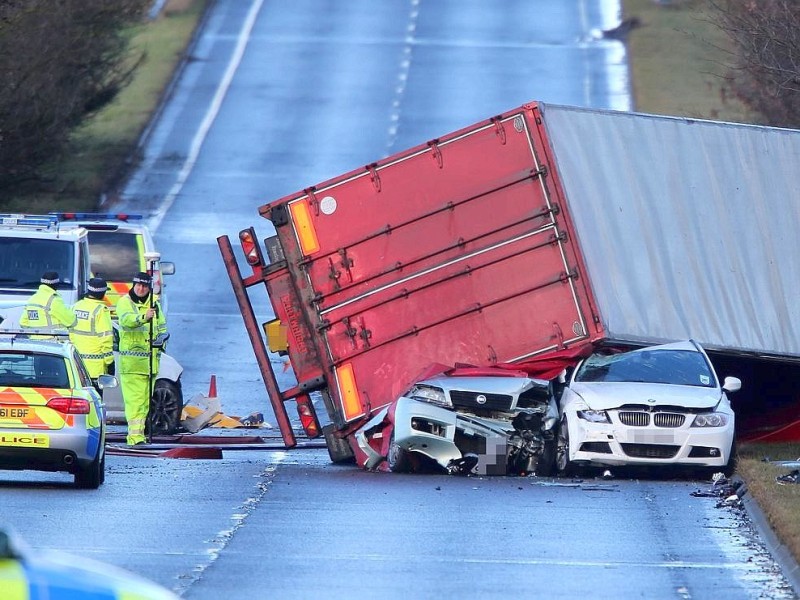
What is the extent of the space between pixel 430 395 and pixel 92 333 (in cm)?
398

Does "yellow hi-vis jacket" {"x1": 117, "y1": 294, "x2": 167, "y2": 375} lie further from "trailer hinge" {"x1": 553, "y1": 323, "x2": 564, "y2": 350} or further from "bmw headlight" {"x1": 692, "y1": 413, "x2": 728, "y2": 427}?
"bmw headlight" {"x1": 692, "y1": 413, "x2": 728, "y2": 427}

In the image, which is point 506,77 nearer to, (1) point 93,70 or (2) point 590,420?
(1) point 93,70

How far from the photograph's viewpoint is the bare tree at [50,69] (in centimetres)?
3117

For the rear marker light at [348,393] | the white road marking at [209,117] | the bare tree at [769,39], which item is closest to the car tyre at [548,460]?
the rear marker light at [348,393]

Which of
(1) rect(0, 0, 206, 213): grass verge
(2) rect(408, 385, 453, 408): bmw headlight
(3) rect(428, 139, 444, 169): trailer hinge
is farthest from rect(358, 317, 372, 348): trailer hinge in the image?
(1) rect(0, 0, 206, 213): grass verge

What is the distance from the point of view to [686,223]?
17797 millimetres

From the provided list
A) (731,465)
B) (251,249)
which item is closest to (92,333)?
(251,249)

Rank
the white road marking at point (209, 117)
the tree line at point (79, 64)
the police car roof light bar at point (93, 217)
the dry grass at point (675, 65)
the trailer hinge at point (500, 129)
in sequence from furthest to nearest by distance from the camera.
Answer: the dry grass at point (675, 65)
the white road marking at point (209, 117)
the police car roof light bar at point (93, 217)
the tree line at point (79, 64)
the trailer hinge at point (500, 129)

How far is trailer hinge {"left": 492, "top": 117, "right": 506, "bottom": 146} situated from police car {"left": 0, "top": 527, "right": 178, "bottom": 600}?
1135 centimetres

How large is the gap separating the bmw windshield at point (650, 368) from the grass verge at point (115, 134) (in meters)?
22.7

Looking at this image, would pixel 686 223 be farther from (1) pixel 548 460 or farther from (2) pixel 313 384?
(2) pixel 313 384

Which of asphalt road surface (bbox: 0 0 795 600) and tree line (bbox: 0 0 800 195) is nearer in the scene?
asphalt road surface (bbox: 0 0 795 600)

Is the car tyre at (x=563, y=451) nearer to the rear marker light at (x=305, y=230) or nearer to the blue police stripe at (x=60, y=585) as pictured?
the rear marker light at (x=305, y=230)

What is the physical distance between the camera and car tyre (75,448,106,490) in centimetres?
1455
